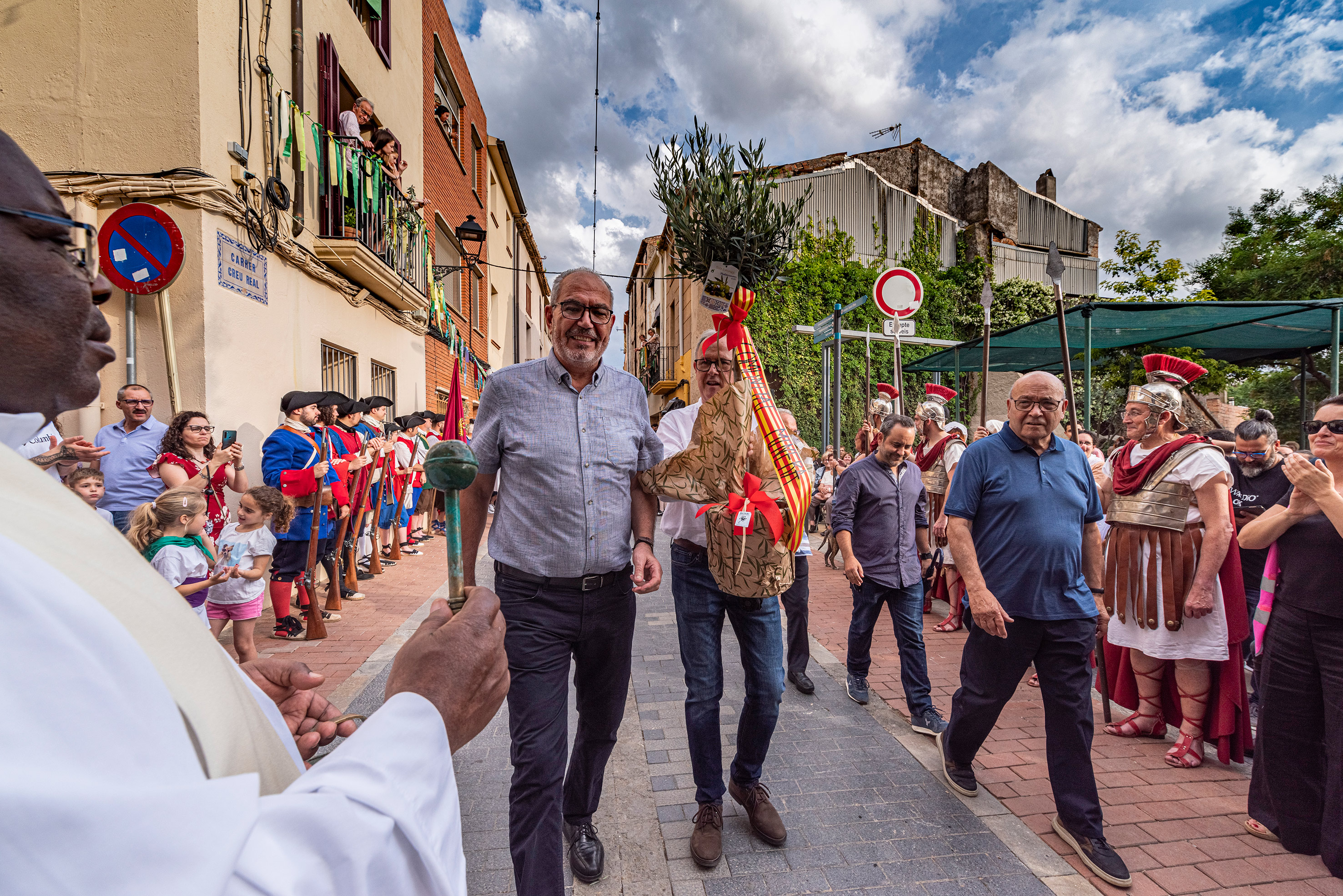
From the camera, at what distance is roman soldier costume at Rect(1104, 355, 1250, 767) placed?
371cm

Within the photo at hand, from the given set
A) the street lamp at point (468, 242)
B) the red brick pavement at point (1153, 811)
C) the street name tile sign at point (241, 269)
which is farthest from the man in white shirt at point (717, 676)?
the street lamp at point (468, 242)

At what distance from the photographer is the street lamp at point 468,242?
480 inches

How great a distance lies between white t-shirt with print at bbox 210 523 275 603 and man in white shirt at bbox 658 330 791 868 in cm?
335

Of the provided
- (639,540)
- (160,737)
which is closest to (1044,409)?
(639,540)

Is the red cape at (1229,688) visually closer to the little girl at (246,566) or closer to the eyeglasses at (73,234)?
the eyeglasses at (73,234)

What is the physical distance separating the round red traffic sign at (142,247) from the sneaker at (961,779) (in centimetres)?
641

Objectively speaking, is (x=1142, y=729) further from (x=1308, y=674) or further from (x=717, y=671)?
(x=717, y=671)

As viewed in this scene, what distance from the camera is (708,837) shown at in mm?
2770

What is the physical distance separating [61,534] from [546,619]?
1.90 meters

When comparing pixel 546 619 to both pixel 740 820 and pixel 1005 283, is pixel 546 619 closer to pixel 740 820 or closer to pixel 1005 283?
pixel 740 820

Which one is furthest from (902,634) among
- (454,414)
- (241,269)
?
(241,269)

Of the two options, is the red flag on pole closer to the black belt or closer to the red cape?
the black belt

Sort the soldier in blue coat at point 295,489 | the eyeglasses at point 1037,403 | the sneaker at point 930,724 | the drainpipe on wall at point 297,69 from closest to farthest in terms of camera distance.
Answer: the eyeglasses at point 1037,403, the sneaker at point 930,724, the soldier in blue coat at point 295,489, the drainpipe on wall at point 297,69

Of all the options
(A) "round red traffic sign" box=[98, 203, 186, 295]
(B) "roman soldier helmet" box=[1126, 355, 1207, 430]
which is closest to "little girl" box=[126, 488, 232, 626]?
(A) "round red traffic sign" box=[98, 203, 186, 295]
